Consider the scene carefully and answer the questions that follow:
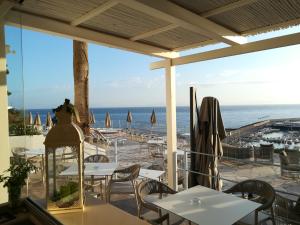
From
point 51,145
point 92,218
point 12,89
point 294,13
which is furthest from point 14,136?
point 294,13

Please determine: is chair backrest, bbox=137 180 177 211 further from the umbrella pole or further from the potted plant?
the potted plant

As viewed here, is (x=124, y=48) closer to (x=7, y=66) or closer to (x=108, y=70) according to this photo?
(x=7, y=66)

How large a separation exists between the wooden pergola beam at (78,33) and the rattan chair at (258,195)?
2267 mm

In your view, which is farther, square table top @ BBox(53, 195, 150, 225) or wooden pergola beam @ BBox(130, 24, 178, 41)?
wooden pergola beam @ BBox(130, 24, 178, 41)

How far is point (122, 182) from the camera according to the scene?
4.34 m

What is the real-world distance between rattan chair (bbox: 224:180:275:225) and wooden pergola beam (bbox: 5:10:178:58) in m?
2.27

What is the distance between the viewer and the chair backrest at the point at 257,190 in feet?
9.47

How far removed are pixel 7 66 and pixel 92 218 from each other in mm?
Result: 1778

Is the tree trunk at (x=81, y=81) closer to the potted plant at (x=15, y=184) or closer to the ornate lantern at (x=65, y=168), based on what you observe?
the potted plant at (x=15, y=184)

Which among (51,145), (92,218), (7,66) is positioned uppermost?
(7,66)

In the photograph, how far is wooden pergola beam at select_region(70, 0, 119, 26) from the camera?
259 cm

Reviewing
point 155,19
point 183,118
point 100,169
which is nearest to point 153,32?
point 155,19

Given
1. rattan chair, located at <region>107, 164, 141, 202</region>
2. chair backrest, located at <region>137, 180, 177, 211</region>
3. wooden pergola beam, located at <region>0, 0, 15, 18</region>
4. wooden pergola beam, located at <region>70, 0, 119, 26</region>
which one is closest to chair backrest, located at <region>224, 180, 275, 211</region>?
chair backrest, located at <region>137, 180, 177, 211</region>

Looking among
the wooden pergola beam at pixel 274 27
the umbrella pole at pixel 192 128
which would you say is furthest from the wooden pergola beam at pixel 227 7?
the umbrella pole at pixel 192 128
